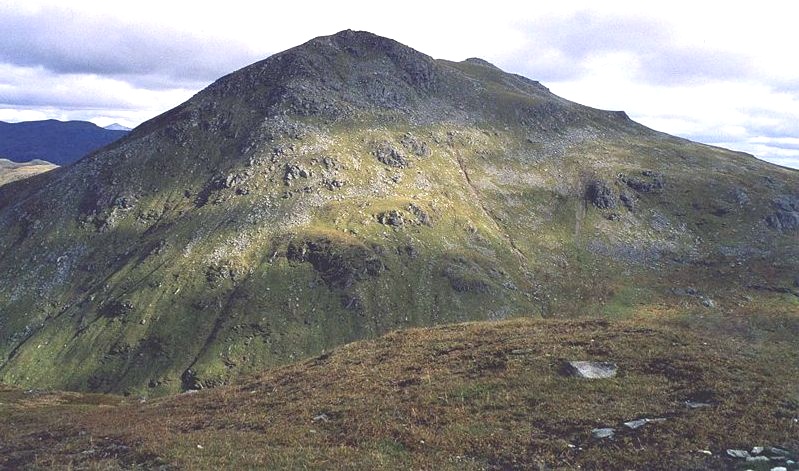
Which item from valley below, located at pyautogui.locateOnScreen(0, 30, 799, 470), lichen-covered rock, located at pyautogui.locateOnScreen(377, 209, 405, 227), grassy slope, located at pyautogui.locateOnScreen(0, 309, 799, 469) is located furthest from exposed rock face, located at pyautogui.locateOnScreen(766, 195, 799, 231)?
grassy slope, located at pyautogui.locateOnScreen(0, 309, 799, 469)

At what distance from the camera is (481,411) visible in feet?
85.5

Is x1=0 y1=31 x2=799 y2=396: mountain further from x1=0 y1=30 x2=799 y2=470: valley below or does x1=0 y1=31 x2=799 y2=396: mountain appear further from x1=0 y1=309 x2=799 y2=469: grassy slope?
x1=0 y1=309 x2=799 y2=469: grassy slope

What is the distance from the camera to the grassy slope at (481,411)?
21.2 m

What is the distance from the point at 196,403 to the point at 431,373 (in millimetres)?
16342

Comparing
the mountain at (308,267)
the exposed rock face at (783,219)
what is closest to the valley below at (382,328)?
the mountain at (308,267)

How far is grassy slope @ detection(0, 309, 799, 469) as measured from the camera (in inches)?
834

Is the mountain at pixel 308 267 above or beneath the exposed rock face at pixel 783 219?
beneath

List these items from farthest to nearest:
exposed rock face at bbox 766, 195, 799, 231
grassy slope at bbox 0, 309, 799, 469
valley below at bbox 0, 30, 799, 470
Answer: exposed rock face at bbox 766, 195, 799, 231, valley below at bbox 0, 30, 799, 470, grassy slope at bbox 0, 309, 799, 469

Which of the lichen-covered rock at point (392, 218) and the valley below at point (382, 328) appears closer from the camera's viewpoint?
the valley below at point (382, 328)

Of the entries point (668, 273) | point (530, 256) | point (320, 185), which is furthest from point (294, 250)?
point (668, 273)

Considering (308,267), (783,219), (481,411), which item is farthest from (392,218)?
(481,411)

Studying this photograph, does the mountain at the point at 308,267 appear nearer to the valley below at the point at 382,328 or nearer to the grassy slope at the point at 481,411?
the valley below at the point at 382,328

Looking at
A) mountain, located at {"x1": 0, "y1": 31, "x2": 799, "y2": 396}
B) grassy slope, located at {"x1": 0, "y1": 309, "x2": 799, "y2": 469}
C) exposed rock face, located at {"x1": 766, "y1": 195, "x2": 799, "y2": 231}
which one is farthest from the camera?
exposed rock face, located at {"x1": 766, "y1": 195, "x2": 799, "y2": 231}

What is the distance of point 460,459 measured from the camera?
69.5 feet
